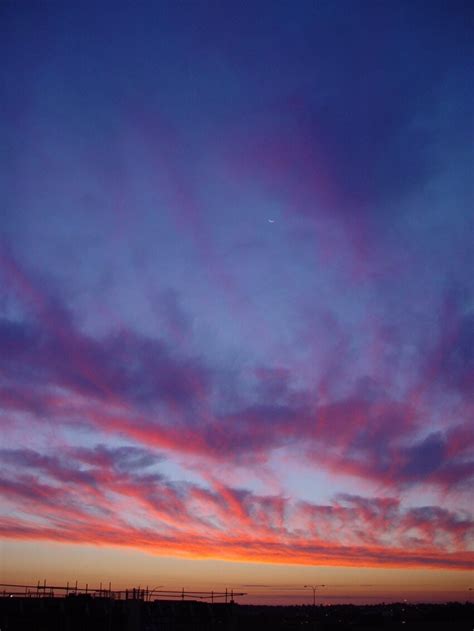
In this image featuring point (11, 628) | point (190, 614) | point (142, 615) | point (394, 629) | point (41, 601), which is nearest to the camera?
point (11, 628)

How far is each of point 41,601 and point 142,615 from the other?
251 inches

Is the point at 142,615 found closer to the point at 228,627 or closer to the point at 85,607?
the point at 85,607

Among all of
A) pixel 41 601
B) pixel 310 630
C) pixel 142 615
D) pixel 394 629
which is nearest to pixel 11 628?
pixel 41 601

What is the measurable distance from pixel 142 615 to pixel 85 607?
170 inches

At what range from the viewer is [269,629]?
46.9 meters

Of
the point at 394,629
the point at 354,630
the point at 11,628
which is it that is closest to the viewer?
the point at 11,628

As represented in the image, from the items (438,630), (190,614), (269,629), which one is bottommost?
(438,630)

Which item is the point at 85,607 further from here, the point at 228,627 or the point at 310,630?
the point at 310,630

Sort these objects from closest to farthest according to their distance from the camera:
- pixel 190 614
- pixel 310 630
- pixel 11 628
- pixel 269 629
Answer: pixel 11 628, pixel 190 614, pixel 269 629, pixel 310 630

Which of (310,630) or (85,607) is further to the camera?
(310,630)

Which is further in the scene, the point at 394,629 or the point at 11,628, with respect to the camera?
the point at 394,629

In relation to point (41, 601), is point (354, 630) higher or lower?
lower

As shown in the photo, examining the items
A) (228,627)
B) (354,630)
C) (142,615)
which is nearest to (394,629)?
(354,630)

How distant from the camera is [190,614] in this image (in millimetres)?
37000
